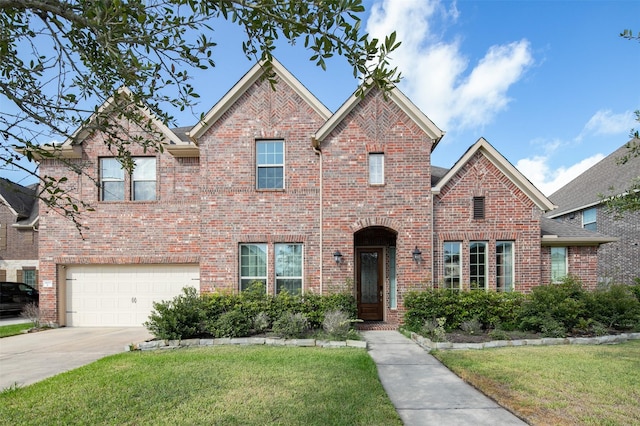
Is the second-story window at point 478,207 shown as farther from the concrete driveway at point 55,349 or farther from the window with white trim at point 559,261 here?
the concrete driveway at point 55,349

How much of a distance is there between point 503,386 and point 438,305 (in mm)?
4118

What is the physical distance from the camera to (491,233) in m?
11.3

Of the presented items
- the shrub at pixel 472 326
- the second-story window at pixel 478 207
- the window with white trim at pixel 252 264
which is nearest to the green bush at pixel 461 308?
the shrub at pixel 472 326

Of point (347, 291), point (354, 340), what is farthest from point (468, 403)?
point (347, 291)

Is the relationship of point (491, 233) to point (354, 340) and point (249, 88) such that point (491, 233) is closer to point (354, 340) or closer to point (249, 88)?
point (354, 340)

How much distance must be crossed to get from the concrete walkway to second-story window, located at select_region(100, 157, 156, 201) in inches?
Answer: 363

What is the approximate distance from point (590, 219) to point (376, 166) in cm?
1786

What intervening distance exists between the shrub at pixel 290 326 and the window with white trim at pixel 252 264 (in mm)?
Answer: 1910

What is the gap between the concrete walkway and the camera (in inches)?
195

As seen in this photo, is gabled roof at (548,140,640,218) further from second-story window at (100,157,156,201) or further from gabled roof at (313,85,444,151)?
second-story window at (100,157,156,201)

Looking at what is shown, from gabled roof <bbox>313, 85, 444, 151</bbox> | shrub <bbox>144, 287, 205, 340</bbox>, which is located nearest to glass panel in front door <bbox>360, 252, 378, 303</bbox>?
gabled roof <bbox>313, 85, 444, 151</bbox>

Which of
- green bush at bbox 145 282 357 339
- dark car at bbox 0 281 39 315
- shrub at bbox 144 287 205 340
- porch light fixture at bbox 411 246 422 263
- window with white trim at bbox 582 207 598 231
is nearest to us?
shrub at bbox 144 287 205 340

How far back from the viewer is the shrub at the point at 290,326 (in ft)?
30.6

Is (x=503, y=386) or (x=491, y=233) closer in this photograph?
(x=503, y=386)
